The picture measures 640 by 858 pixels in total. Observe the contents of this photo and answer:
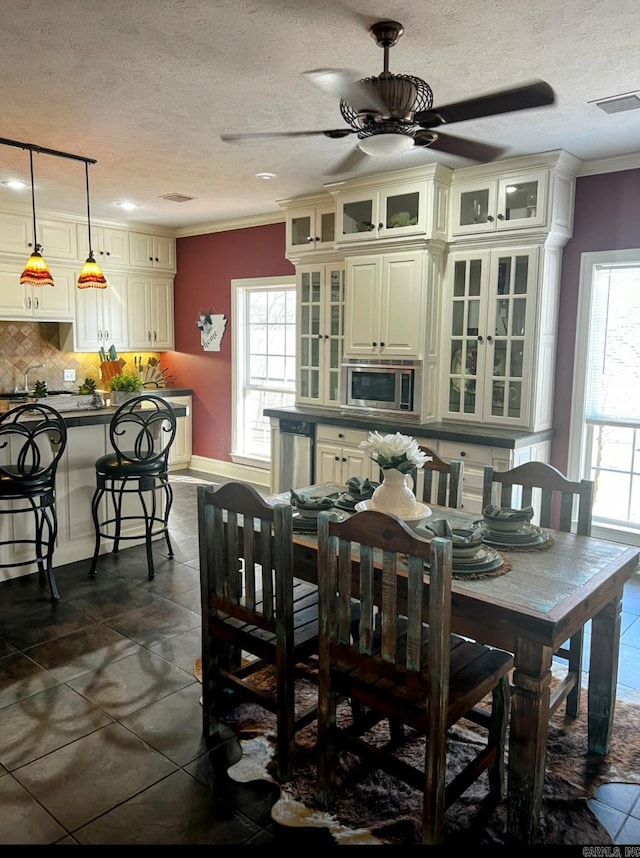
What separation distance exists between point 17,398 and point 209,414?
199cm

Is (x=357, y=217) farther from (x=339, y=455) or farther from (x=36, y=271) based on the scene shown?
(x=36, y=271)

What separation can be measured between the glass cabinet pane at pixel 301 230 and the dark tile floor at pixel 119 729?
117 inches

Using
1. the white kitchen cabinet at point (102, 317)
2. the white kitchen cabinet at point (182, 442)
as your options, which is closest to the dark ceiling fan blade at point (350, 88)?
the white kitchen cabinet at point (102, 317)

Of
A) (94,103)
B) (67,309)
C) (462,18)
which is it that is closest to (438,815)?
(462,18)

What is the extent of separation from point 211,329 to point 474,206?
11.2 ft

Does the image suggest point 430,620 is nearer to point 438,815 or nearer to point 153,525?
point 438,815

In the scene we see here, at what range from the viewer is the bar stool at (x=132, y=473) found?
4062 millimetres

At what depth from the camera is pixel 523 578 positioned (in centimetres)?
206

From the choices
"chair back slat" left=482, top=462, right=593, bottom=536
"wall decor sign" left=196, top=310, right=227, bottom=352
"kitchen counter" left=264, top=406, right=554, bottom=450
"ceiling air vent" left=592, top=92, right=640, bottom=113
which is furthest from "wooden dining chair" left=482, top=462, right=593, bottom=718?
"wall decor sign" left=196, top=310, right=227, bottom=352

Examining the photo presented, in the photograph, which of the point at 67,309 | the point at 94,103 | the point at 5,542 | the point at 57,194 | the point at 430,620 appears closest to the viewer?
the point at 430,620

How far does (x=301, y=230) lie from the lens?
5.38 meters

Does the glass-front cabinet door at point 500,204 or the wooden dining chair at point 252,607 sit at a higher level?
the glass-front cabinet door at point 500,204

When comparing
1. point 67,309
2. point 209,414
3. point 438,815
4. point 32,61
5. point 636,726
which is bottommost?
point 636,726

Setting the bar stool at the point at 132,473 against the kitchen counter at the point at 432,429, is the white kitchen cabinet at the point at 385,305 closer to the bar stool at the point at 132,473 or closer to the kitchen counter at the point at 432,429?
the kitchen counter at the point at 432,429
